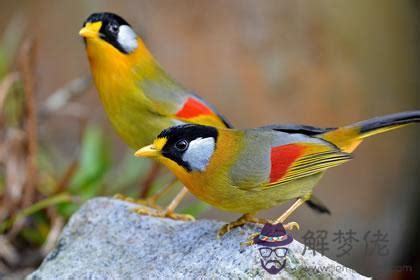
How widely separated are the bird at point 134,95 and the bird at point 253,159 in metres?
0.60

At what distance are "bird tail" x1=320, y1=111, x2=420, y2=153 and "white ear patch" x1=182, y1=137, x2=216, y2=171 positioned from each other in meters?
0.50

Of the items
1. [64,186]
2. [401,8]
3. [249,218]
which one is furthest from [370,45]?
[249,218]

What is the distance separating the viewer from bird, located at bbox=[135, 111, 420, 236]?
2980 mm

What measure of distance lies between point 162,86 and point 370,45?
10.3ft

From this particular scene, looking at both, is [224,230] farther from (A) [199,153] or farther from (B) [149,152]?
(B) [149,152]

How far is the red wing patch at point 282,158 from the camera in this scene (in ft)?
10.1

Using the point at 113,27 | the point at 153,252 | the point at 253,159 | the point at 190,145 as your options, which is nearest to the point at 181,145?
the point at 190,145

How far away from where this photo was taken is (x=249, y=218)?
132 inches

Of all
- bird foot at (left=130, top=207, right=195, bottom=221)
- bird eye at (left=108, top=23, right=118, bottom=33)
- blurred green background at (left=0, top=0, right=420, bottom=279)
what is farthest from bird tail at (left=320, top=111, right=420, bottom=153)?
blurred green background at (left=0, top=0, right=420, bottom=279)

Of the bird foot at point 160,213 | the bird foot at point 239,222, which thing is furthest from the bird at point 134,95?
the bird foot at point 239,222

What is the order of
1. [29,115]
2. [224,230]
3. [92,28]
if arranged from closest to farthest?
[224,230] < [92,28] < [29,115]

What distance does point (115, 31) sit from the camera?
3590 millimetres

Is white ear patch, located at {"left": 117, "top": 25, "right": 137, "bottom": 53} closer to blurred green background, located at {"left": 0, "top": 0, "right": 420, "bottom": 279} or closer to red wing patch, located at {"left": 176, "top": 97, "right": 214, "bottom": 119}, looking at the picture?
red wing patch, located at {"left": 176, "top": 97, "right": 214, "bottom": 119}

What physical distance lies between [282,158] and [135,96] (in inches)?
36.4
